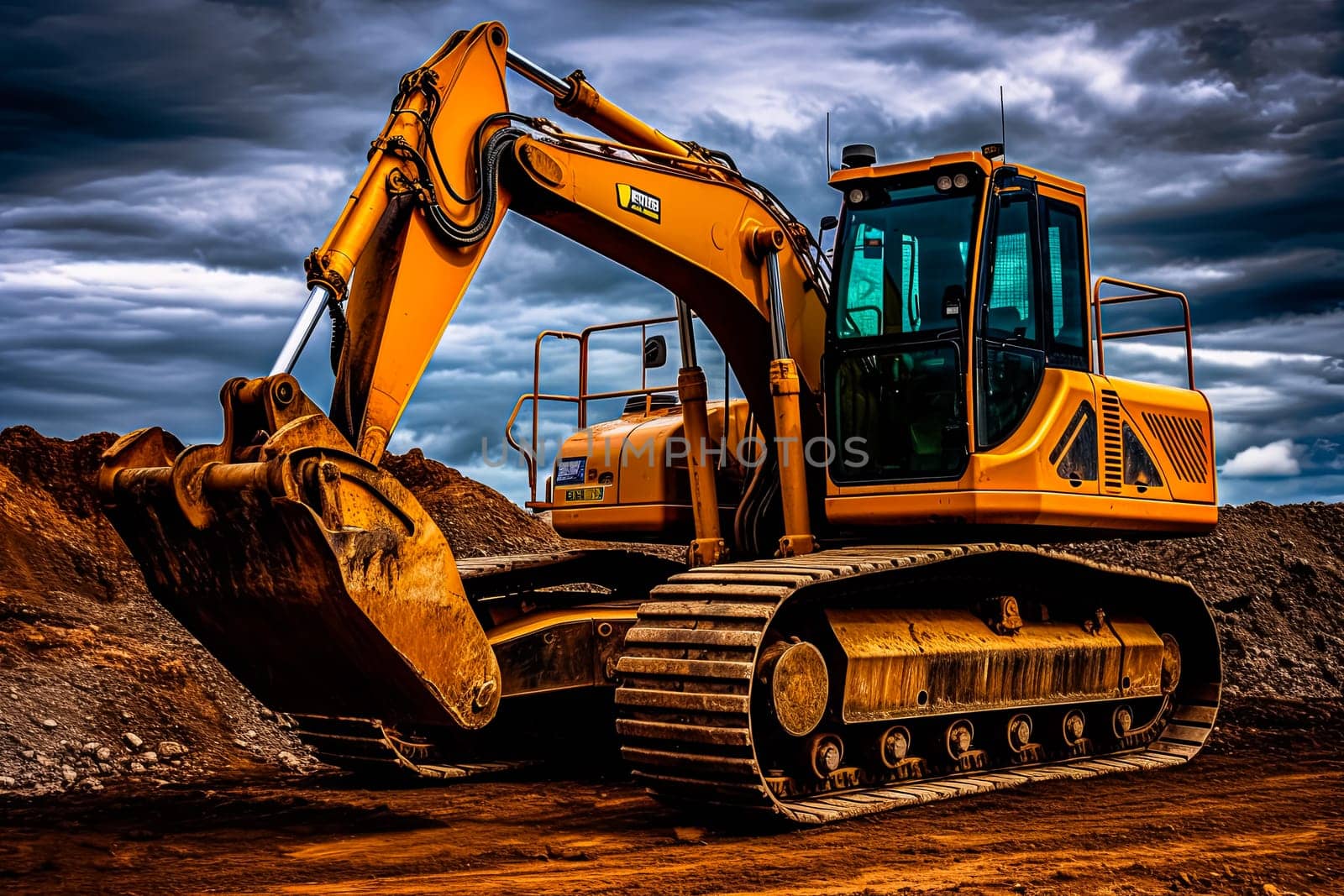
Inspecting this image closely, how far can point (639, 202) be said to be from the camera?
311 inches

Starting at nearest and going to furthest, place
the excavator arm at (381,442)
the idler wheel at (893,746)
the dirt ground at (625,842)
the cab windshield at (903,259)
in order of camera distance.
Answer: the dirt ground at (625,842)
the excavator arm at (381,442)
the idler wheel at (893,746)
the cab windshield at (903,259)

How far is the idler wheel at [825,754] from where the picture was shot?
287 inches

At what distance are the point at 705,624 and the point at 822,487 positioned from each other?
85.8 inches

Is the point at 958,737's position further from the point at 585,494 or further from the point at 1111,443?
the point at 585,494

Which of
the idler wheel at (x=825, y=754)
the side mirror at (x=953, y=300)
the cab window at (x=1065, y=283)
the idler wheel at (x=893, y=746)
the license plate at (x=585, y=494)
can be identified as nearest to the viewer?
the idler wheel at (x=825, y=754)

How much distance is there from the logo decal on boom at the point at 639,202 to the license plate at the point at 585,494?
2.18 m

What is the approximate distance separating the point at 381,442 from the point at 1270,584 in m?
13.8

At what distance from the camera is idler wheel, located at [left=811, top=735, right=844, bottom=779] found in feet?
23.9

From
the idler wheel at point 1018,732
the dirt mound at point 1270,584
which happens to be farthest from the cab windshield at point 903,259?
the dirt mound at point 1270,584

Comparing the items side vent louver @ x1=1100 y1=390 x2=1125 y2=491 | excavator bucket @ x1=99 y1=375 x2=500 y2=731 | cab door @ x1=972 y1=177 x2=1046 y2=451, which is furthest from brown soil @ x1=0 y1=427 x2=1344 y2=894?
cab door @ x1=972 y1=177 x2=1046 y2=451

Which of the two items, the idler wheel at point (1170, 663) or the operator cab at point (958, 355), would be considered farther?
the idler wheel at point (1170, 663)

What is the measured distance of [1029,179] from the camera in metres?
8.45

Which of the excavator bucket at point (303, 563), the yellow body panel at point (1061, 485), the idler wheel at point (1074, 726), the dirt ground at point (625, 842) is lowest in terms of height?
the dirt ground at point (625, 842)

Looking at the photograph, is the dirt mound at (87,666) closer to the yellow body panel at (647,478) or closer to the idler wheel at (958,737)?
the yellow body panel at (647,478)
